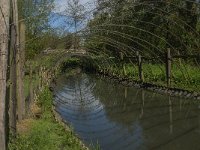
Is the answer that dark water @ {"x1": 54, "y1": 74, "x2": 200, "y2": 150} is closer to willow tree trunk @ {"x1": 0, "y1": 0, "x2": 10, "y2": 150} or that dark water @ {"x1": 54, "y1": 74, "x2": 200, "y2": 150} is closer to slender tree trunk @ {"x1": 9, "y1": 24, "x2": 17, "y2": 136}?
slender tree trunk @ {"x1": 9, "y1": 24, "x2": 17, "y2": 136}

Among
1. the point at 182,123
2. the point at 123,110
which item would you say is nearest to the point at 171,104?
the point at 123,110

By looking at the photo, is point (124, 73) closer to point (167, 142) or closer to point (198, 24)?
point (198, 24)

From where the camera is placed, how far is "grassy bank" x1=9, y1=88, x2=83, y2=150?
30.5 feet

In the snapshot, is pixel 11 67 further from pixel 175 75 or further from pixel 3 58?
pixel 175 75

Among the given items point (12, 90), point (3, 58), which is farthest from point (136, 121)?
point (3, 58)

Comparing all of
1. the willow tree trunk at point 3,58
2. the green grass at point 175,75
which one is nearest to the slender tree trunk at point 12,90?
the willow tree trunk at point 3,58

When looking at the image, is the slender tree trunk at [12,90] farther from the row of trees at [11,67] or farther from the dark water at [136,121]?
the dark water at [136,121]

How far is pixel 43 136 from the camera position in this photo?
10070mm

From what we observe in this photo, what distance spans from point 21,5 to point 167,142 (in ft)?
107

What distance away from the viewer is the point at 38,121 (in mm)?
12578

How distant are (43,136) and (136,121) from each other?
4.09 metres

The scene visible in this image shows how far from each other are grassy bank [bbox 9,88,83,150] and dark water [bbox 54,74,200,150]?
737 millimetres

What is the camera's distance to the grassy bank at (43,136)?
30.5ft

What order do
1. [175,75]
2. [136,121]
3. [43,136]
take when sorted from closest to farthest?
[43,136] → [136,121] → [175,75]
